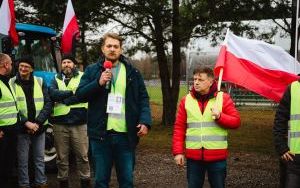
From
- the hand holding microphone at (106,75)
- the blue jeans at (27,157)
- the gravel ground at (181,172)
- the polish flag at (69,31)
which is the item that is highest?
the polish flag at (69,31)

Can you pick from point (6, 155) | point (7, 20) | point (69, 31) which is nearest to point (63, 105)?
point (6, 155)

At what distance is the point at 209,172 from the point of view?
5418 millimetres

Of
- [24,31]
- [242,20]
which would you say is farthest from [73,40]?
[242,20]

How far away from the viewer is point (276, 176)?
8961mm

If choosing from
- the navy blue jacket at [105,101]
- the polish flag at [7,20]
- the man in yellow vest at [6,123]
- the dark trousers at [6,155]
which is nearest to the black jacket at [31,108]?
the man in yellow vest at [6,123]

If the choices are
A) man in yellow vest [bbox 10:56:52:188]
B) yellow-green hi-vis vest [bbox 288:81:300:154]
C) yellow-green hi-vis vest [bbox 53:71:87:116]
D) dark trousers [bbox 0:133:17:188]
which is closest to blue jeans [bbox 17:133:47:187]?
man in yellow vest [bbox 10:56:52:188]

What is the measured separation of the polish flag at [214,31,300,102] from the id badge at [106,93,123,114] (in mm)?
1346

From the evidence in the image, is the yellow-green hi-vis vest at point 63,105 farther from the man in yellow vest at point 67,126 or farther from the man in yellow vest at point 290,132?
the man in yellow vest at point 290,132

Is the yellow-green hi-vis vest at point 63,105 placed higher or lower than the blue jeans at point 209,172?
higher

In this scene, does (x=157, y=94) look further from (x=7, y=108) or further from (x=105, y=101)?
(x=105, y=101)

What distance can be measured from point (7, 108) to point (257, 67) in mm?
3211

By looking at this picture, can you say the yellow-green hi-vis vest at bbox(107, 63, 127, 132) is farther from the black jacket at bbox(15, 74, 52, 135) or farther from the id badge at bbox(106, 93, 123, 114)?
the black jacket at bbox(15, 74, 52, 135)

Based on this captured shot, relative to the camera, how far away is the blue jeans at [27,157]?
23.3 ft

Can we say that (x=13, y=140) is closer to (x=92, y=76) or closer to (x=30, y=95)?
(x=30, y=95)
